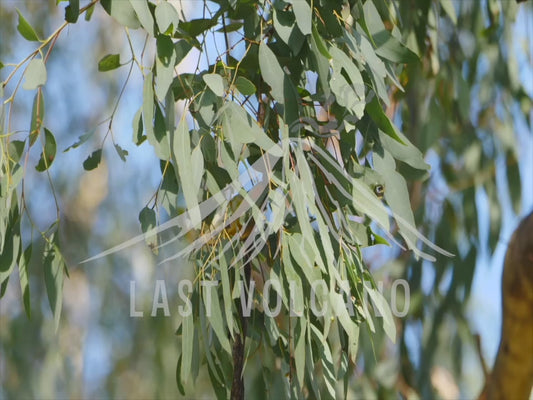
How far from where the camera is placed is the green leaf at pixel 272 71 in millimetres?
1020

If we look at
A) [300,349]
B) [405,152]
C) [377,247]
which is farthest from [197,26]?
[377,247]

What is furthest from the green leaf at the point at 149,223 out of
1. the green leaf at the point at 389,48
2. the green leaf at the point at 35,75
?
the green leaf at the point at 389,48

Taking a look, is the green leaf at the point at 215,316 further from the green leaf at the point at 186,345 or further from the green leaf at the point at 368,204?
the green leaf at the point at 368,204

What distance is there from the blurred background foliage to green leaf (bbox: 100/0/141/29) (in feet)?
3.08

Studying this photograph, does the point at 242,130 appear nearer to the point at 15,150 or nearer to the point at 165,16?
the point at 165,16

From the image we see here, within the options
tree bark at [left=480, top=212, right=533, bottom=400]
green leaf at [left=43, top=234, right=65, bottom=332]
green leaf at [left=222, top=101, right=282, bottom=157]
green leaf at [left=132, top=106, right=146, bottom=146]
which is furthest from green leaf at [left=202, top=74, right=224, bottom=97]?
tree bark at [left=480, top=212, right=533, bottom=400]

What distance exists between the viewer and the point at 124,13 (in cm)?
102

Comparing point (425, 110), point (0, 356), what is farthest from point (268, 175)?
point (0, 356)

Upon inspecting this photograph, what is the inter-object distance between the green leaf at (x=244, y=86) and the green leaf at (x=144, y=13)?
0.11 meters

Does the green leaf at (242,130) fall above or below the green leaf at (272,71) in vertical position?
below

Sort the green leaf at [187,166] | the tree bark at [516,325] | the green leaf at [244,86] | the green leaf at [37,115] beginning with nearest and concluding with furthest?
the green leaf at [187,166] → the green leaf at [244,86] → the green leaf at [37,115] → the tree bark at [516,325]

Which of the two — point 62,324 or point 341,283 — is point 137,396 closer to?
point 62,324

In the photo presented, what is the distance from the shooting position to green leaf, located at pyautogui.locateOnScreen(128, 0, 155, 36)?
986 millimetres

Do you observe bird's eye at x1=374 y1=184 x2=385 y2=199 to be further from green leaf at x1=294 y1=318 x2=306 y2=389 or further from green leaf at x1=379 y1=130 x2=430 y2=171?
green leaf at x1=294 y1=318 x2=306 y2=389
